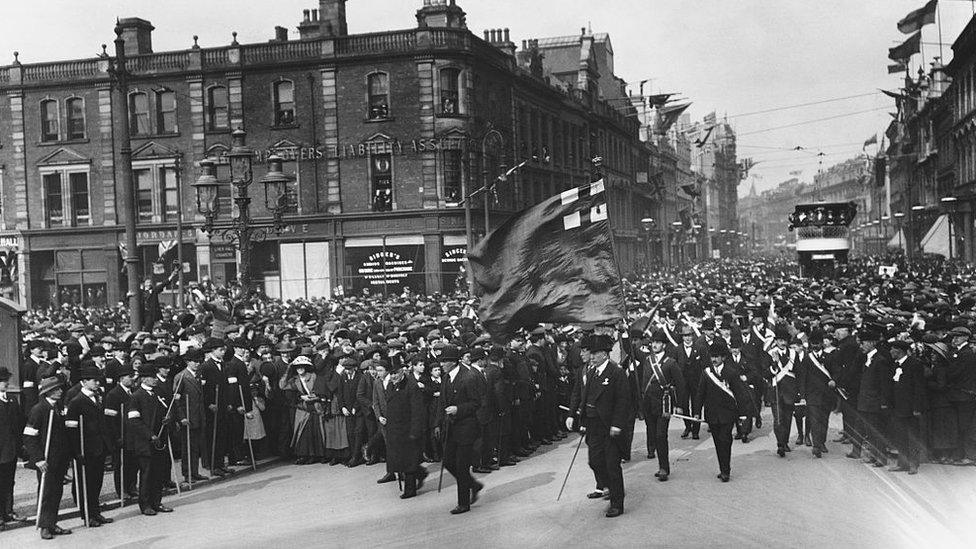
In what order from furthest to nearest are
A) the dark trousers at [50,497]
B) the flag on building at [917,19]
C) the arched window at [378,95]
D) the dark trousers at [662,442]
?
the arched window at [378,95]
the flag on building at [917,19]
the dark trousers at [662,442]
the dark trousers at [50,497]

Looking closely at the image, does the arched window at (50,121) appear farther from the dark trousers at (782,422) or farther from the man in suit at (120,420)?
the dark trousers at (782,422)

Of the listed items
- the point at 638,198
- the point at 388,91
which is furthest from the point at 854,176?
the point at 388,91

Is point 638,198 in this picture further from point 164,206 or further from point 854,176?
point 854,176

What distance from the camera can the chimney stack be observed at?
145 feet

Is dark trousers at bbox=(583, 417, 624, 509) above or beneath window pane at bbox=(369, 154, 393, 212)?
beneath

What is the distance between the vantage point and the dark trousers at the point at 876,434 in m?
13.1

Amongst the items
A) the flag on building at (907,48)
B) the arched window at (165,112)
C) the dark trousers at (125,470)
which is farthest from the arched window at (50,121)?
→ the flag on building at (907,48)

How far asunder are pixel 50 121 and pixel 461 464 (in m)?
40.5

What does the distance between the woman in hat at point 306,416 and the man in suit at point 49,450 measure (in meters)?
4.44

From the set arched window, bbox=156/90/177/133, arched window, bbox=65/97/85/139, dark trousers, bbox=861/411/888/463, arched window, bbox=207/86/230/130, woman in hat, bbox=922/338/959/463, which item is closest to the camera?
woman in hat, bbox=922/338/959/463

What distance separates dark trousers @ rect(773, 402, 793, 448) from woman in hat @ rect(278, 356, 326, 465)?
6933 millimetres

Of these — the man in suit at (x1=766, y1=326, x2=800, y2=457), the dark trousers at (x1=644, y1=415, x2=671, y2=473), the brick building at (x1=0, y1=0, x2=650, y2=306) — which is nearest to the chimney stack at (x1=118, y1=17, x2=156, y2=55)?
the brick building at (x1=0, y1=0, x2=650, y2=306)

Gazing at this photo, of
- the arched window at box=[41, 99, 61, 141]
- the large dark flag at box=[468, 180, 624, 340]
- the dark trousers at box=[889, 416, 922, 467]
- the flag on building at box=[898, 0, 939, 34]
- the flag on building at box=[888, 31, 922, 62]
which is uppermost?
the flag on building at box=[898, 0, 939, 34]

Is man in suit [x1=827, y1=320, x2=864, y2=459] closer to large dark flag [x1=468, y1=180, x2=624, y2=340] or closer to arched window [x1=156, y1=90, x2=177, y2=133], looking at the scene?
large dark flag [x1=468, y1=180, x2=624, y2=340]
